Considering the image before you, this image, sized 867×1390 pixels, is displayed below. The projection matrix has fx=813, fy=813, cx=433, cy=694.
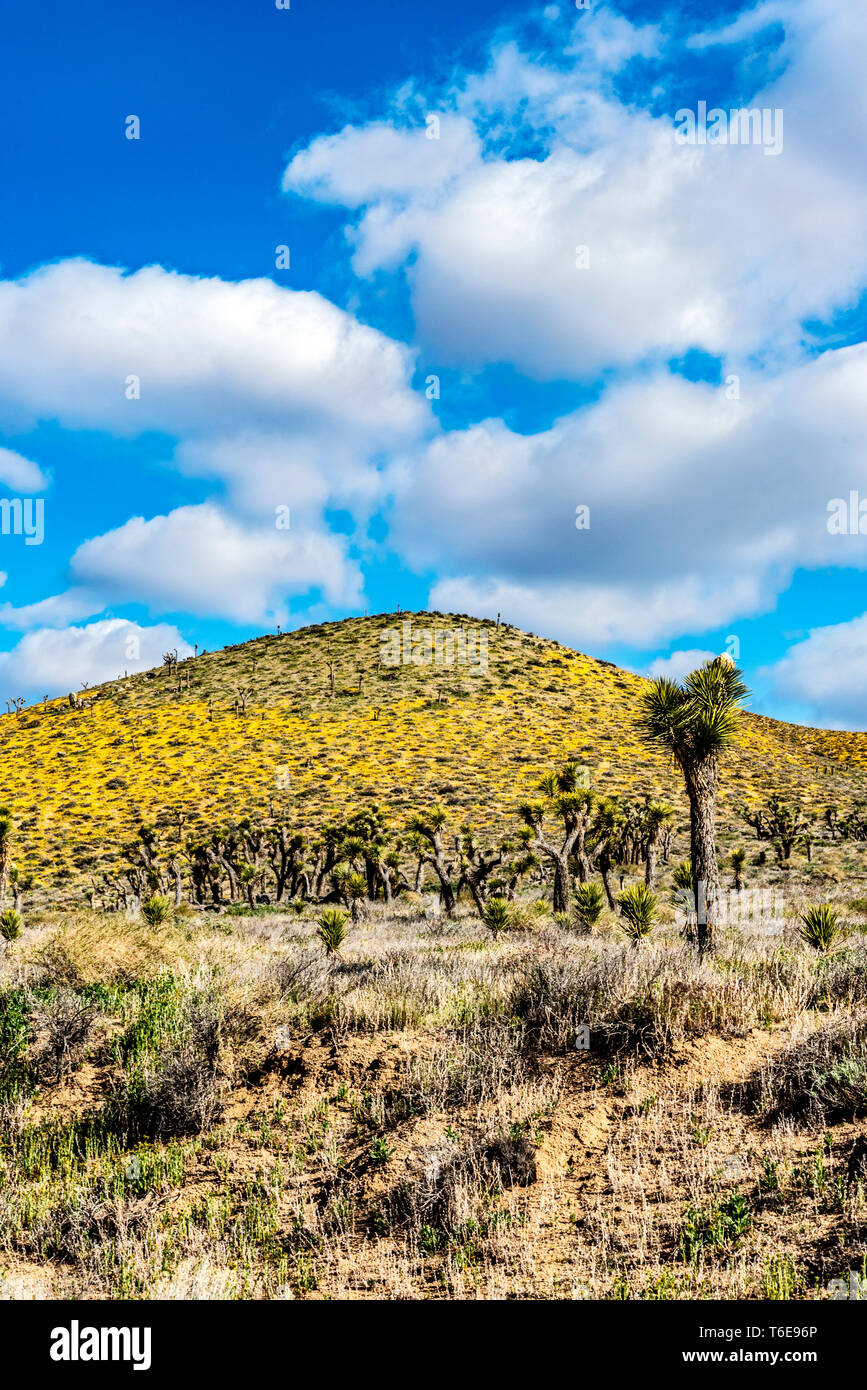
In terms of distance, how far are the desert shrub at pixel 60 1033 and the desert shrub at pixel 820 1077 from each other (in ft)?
23.4

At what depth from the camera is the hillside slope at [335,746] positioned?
2012 inches

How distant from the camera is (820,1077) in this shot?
6.25 metres

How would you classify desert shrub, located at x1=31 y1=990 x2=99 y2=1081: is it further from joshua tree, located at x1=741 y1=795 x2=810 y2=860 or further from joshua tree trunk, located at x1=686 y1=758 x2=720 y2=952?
joshua tree, located at x1=741 y1=795 x2=810 y2=860

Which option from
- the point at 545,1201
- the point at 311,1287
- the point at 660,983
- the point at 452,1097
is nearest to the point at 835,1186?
the point at 545,1201

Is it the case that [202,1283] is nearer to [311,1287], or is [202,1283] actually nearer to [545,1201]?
[311,1287]

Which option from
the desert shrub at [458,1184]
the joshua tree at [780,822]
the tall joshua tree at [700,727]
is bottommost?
the desert shrub at [458,1184]

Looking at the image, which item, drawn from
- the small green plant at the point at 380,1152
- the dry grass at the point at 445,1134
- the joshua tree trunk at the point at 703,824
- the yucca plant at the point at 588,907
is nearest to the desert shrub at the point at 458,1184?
the dry grass at the point at 445,1134

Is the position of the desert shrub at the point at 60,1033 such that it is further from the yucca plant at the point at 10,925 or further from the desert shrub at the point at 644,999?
the yucca plant at the point at 10,925

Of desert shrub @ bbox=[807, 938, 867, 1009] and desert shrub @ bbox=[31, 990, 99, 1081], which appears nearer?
desert shrub @ bbox=[807, 938, 867, 1009]

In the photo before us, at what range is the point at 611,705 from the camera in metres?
72.1

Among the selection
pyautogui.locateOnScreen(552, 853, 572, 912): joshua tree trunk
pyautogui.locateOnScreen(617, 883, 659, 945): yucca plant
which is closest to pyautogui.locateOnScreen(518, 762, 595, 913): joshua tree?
pyautogui.locateOnScreen(552, 853, 572, 912): joshua tree trunk

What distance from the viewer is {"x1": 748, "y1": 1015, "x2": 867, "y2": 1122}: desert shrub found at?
6.11m

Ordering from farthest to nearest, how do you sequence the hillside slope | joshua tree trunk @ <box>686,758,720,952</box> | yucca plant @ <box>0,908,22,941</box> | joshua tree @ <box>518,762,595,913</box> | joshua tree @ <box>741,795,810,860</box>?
the hillside slope < joshua tree @ <box>741,795,810,860</box> < joshua tree @ <box>518,762,595,913</box> < yucca plant @ <box>0,908,22,941</box> < joshua tree trunk @ <box>686,758,720,952</box>

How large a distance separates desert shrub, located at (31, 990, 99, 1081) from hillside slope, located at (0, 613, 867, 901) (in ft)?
109
